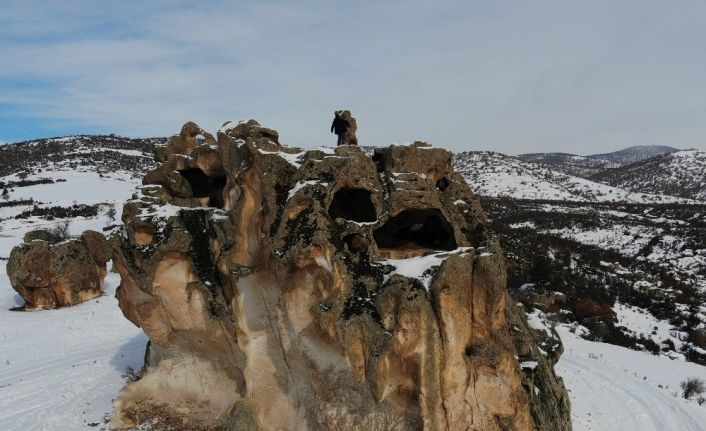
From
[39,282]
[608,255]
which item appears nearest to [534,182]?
[608,255]

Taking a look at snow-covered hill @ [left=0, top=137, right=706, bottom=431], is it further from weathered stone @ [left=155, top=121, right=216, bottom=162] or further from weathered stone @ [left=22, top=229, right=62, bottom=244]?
weathered stone @ [left=155, top=121, right=216, bottom=162]

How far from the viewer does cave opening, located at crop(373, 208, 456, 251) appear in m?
12.7

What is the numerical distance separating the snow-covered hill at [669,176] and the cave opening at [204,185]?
443 feet

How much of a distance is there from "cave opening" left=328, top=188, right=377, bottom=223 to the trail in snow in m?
9.32

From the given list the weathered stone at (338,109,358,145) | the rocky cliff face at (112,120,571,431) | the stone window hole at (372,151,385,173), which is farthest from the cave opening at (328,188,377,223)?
the weathered stone at (338,109,358,145)

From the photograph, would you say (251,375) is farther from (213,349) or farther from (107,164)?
(107,164)

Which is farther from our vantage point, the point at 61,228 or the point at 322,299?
the point at 61,228

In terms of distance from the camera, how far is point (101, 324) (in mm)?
24828

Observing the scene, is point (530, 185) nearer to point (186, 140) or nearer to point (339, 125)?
point (339, 125)

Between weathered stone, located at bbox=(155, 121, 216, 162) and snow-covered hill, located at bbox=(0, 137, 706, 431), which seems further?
snow-covered hill, located at bbox=(0, 137, 706, 431)

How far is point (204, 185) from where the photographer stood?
16.0m

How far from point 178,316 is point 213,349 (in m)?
1.38

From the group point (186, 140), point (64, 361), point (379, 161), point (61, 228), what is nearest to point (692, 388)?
point (379, 161)

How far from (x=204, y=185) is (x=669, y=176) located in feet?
532
